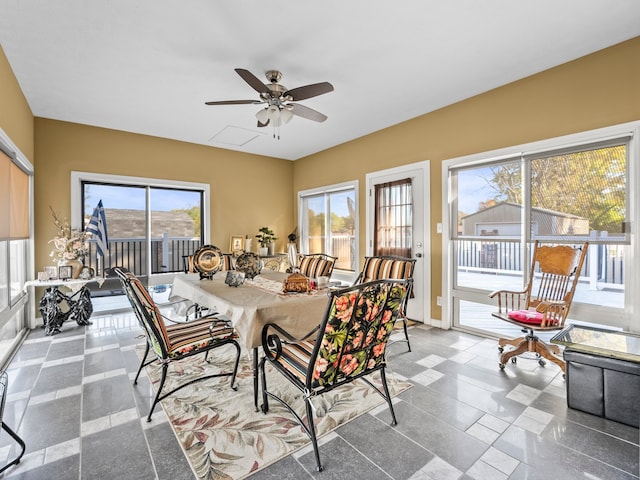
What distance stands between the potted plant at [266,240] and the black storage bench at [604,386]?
15.5 ft

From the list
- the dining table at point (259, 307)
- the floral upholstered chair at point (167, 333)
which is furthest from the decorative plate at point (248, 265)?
the floral upholstered chair at point (167, 333)

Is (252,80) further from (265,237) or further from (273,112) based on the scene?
(265,237)

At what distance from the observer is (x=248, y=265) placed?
3137 millimetres

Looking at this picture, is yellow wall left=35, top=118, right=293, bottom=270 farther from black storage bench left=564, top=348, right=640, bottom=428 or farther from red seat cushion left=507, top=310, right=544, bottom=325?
black storage bench left=564, top=348, right=640, bottom=428

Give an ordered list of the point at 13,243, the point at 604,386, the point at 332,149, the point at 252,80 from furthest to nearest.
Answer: the point at 332,149 < the point at 13,243 < the point at 252,80 < the point at 604,386

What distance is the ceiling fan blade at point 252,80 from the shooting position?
7.85 feet

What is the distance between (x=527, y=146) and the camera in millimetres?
3195

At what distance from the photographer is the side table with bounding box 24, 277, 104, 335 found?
3.82 m

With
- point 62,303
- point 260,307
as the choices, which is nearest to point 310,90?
point 260,307

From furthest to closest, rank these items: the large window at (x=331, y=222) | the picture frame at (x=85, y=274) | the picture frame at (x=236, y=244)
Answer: the picture frame at (x=236, y=244)
the large window at (x=331, y=222)
the picture frame at (x=85, y=274)

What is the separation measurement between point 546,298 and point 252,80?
3.29 m

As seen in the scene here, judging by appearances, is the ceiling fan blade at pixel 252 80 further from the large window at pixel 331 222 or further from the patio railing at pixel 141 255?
the patio railing at pixel 141 255

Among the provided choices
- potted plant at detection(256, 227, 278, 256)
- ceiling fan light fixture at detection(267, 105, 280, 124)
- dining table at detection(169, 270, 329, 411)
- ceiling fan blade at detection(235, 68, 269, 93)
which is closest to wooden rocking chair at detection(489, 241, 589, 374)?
dining table at detection(169, 270, 329, 411)

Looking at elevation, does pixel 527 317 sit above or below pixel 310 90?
below
